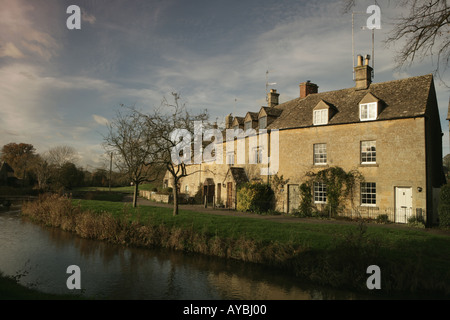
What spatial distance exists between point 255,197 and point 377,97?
11.1 metres

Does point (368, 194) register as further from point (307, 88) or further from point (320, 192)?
point (307, 88)

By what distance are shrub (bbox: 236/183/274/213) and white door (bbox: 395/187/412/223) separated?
8824mm

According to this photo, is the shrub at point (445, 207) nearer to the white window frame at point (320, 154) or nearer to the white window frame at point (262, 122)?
the white window frame at point (320, 154)

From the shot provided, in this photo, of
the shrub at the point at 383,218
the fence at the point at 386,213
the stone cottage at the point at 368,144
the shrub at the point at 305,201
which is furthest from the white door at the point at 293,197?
the shrub at the point at 383,218

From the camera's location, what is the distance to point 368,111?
20.0 m

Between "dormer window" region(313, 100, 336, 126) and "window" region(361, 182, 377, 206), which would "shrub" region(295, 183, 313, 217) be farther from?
"dormer window" region(313, 100, 336, 126)

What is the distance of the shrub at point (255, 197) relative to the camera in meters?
23.5

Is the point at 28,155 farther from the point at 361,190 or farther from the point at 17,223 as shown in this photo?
the point at 361,190

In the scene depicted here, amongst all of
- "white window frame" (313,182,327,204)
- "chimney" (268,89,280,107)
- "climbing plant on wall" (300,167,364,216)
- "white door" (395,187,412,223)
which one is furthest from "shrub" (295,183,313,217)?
"chimney" (268,89,280,107)

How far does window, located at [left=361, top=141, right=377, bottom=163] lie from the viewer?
19688 mm

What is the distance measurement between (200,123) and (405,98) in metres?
13.3

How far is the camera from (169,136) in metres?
18.0

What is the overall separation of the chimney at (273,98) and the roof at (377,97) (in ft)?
14.5

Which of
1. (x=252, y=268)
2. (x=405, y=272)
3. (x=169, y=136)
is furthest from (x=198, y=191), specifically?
(x=405, y=272)
